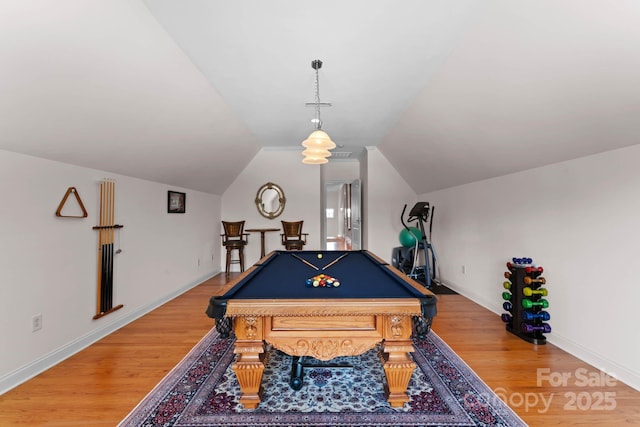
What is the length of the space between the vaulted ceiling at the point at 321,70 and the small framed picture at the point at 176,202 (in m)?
0.72

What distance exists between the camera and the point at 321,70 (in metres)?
2.67

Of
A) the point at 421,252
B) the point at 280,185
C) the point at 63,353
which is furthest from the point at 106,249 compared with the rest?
the point at 421,252

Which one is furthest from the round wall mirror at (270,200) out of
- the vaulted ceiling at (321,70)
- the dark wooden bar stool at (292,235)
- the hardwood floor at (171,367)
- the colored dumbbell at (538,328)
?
the colored dumbbell at (538,328)

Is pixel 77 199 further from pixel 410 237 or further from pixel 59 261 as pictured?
pixel 410 237

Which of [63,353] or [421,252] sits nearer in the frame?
[63,353]

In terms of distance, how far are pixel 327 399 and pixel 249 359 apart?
0.62 m

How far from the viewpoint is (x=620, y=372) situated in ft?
6.78

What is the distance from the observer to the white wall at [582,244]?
2.04 metres

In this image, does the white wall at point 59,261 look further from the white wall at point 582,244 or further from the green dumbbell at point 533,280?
the white wall at point 582,244

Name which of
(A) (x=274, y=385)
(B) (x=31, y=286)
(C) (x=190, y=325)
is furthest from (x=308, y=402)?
(B) (x=31, y=286)

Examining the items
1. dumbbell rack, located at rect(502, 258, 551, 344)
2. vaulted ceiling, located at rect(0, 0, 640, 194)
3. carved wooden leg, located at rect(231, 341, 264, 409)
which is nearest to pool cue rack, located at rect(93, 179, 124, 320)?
vaulted ceiling, located at rect(0, 0, 640, 194)

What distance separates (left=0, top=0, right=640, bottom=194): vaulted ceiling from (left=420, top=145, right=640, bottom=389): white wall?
8.6 inches

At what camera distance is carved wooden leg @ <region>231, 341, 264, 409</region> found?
169 centimetres

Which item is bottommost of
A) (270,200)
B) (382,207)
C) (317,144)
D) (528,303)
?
(528,303)
